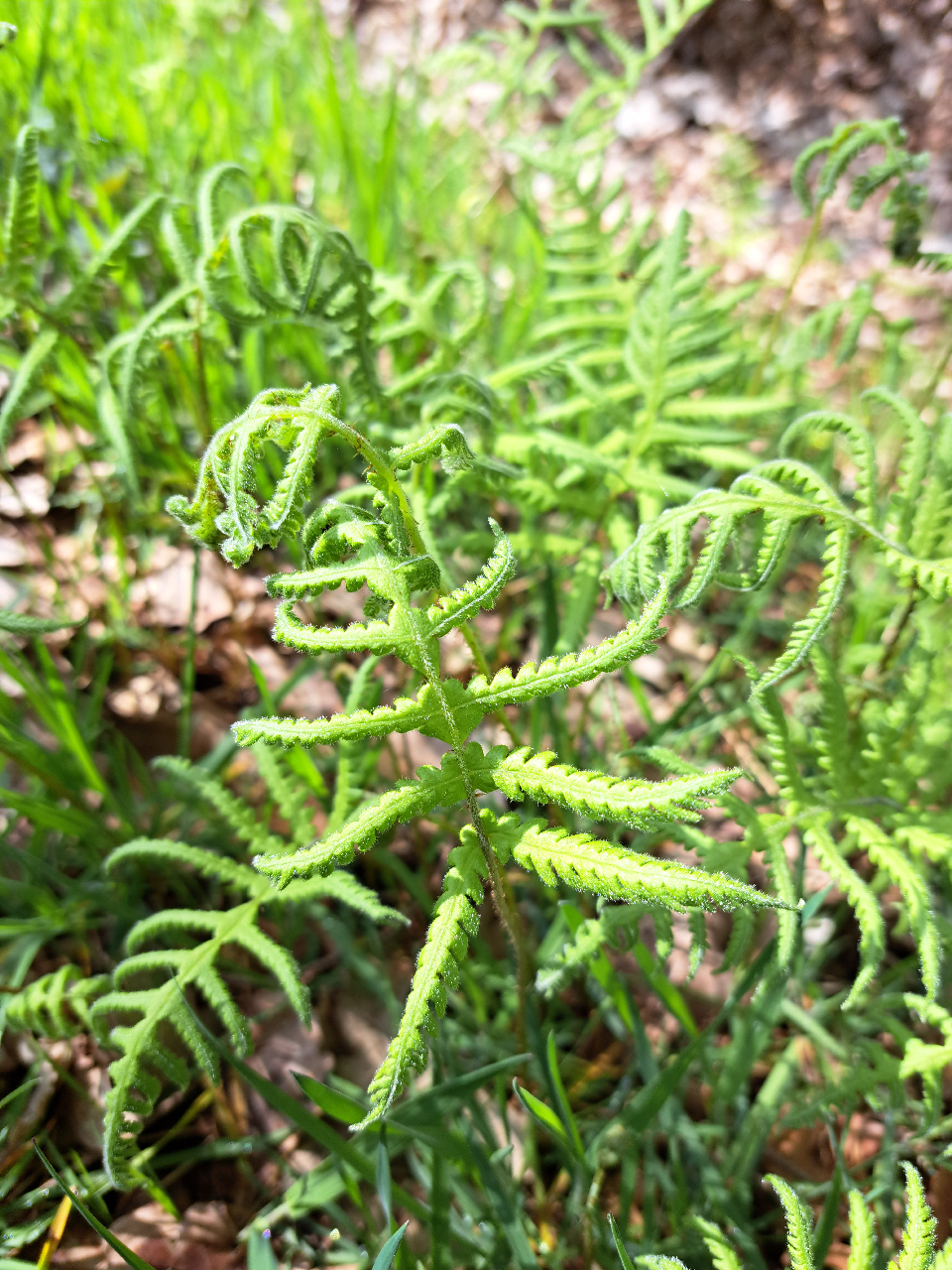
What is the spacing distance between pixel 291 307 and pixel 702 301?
3.72 feet

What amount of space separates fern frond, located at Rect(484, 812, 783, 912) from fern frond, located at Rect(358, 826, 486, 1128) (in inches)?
2.7

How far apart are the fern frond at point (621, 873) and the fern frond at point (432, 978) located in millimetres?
68

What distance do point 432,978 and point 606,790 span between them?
0.30m

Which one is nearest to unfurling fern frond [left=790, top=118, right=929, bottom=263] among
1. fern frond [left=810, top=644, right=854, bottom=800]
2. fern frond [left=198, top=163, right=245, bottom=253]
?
fern frond [left=810, top=644, right=854, bottom=800]

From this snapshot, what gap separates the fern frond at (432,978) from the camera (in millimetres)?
911

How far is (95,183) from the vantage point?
2242 mm

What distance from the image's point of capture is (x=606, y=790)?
991 mm

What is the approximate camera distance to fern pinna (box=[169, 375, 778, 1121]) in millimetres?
948

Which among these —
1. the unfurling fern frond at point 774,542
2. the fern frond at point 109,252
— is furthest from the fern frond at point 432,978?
the fern frond at point 109,252

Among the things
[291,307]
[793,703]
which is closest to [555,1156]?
[793,703]

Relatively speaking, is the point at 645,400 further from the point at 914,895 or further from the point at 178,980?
the point at 178,980

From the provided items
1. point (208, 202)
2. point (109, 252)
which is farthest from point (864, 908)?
point (109, 252)

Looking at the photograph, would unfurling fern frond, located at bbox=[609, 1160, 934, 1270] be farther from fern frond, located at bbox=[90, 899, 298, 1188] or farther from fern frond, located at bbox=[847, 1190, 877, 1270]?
fern frond, located at bbox=[90, 899, 298, 1188]

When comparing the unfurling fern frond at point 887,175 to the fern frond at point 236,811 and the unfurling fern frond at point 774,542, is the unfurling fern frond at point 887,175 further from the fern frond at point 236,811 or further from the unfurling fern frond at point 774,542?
the fern frond at point 236,811
